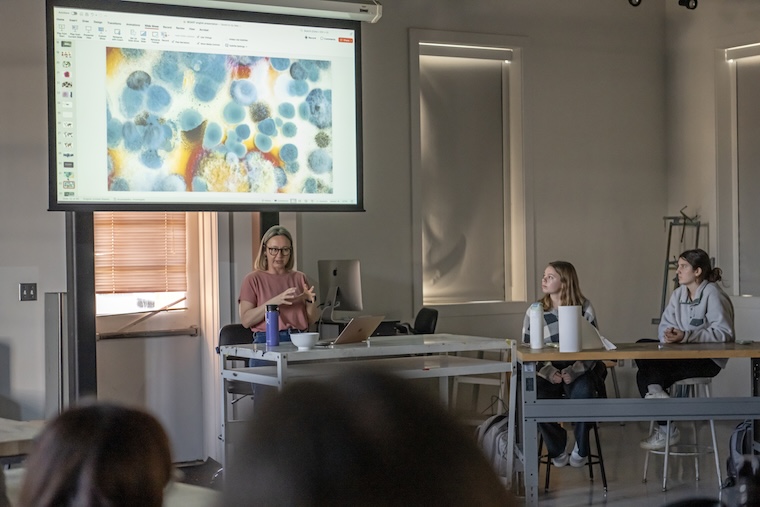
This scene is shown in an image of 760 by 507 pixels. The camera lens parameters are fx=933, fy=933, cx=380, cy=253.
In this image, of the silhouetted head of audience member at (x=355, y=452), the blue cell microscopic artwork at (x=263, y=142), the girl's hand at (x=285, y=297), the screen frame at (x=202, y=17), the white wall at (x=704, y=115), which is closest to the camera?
the silhouetted head of audience member at (x=355, y=452)

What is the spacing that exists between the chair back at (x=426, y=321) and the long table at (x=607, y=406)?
67.7 inches

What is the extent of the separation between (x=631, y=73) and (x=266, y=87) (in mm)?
3535

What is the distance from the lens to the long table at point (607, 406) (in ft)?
13.8

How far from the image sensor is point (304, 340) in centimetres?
416

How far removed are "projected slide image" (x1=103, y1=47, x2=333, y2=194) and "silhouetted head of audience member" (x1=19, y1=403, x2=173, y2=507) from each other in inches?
155

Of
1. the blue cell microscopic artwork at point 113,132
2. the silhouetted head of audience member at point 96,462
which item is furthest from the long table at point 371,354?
the silhouetted head of audience member at point 96,462

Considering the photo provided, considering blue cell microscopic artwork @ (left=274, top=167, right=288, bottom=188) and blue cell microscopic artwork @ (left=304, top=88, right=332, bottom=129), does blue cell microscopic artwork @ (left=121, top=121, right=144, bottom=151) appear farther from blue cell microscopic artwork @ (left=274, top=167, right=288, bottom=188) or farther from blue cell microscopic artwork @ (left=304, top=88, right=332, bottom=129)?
blue cell microscopic artwork @ (left=304, top=88, right=332, bottom=129)

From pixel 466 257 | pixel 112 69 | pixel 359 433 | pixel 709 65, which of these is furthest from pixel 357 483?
pixel 709 65

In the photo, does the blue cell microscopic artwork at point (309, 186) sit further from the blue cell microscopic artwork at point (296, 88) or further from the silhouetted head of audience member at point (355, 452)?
the silhouetted head of audience member at point (355, 452)

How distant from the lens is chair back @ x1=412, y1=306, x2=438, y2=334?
5.97 metres

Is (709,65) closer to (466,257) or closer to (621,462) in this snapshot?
(466,257)

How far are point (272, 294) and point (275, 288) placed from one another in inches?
1.4

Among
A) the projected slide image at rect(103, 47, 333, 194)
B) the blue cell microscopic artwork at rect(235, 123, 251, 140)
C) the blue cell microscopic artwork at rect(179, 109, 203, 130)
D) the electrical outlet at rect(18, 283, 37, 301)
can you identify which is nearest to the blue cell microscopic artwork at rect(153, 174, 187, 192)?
the projected slide image at rect(103, 47, 333, 194)

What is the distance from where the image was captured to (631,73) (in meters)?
7.41
